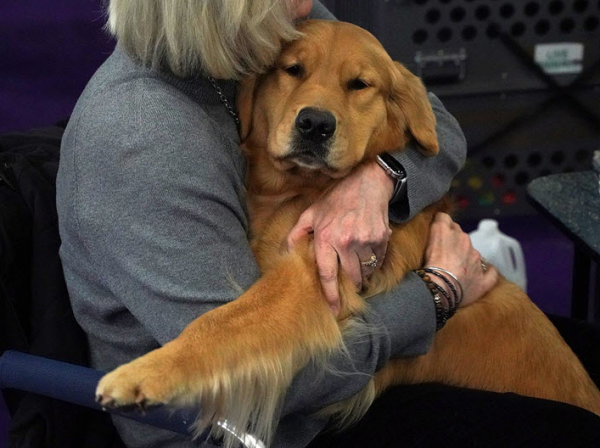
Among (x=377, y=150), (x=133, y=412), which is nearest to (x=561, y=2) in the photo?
(x=377, y=150)

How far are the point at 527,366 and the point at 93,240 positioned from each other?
3.07 ft

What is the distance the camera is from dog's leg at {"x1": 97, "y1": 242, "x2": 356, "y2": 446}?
1.10 meters

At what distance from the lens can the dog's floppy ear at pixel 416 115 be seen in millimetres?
1586

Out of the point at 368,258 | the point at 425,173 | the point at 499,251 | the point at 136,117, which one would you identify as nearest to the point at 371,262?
the point at 368,258

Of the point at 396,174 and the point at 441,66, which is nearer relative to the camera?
the point at 396,174

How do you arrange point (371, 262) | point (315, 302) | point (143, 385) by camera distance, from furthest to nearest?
point (371, 262) < point (315, 302) < point (143, 385)

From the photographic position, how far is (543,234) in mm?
3283

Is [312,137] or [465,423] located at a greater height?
[312,137]

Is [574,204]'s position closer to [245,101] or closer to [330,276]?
[330,276]

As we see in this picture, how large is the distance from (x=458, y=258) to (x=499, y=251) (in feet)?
3.68

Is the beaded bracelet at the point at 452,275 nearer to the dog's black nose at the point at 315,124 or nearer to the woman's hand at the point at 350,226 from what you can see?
the woman's hand at the point at 350,226

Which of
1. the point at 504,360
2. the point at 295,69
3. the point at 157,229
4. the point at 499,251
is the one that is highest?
the point at 295,69

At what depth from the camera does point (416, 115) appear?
1.59 m

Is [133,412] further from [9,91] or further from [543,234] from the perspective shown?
[543,234]
